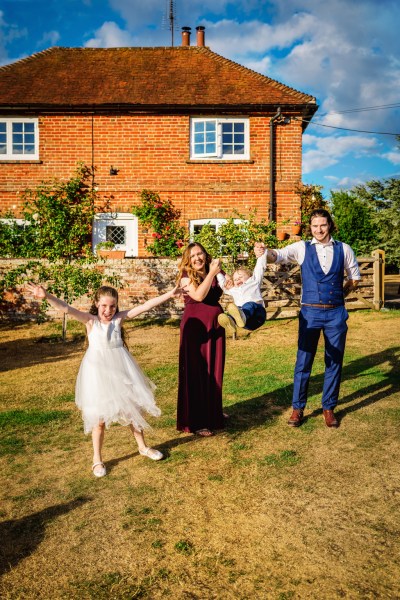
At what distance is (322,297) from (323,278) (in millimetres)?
206

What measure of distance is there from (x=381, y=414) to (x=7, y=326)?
32.3 feet

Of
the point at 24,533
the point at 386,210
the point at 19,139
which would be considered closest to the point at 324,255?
the point at 24,533

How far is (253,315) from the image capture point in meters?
5.33

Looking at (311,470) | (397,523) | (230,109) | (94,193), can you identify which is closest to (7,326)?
(94,193)

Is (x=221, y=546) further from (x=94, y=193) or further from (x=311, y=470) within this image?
(x=94, y=193)

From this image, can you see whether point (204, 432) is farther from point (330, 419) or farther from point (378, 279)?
point (378, 279)

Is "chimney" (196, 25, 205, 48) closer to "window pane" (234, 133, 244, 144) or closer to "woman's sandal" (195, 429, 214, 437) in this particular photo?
"window pane" (234, 133, 244, 144)

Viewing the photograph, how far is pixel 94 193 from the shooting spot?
14930mm

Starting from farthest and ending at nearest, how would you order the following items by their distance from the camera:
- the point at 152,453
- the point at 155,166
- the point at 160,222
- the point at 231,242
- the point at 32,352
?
the point at 155,166, the point at 160,222, the point at 231,242, the point at 32,352, the point at 152,453

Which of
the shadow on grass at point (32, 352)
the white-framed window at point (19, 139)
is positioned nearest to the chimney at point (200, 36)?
the white-framed window at point (19, 139)

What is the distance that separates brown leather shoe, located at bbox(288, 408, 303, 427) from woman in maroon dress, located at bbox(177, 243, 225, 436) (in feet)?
2.76

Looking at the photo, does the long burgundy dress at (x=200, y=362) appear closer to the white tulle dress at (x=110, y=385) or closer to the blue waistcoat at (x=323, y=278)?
the white tulle dress at (x=110, y=385)

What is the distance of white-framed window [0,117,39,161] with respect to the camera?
15180 mm

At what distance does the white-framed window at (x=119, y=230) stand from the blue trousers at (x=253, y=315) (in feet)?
32.8
